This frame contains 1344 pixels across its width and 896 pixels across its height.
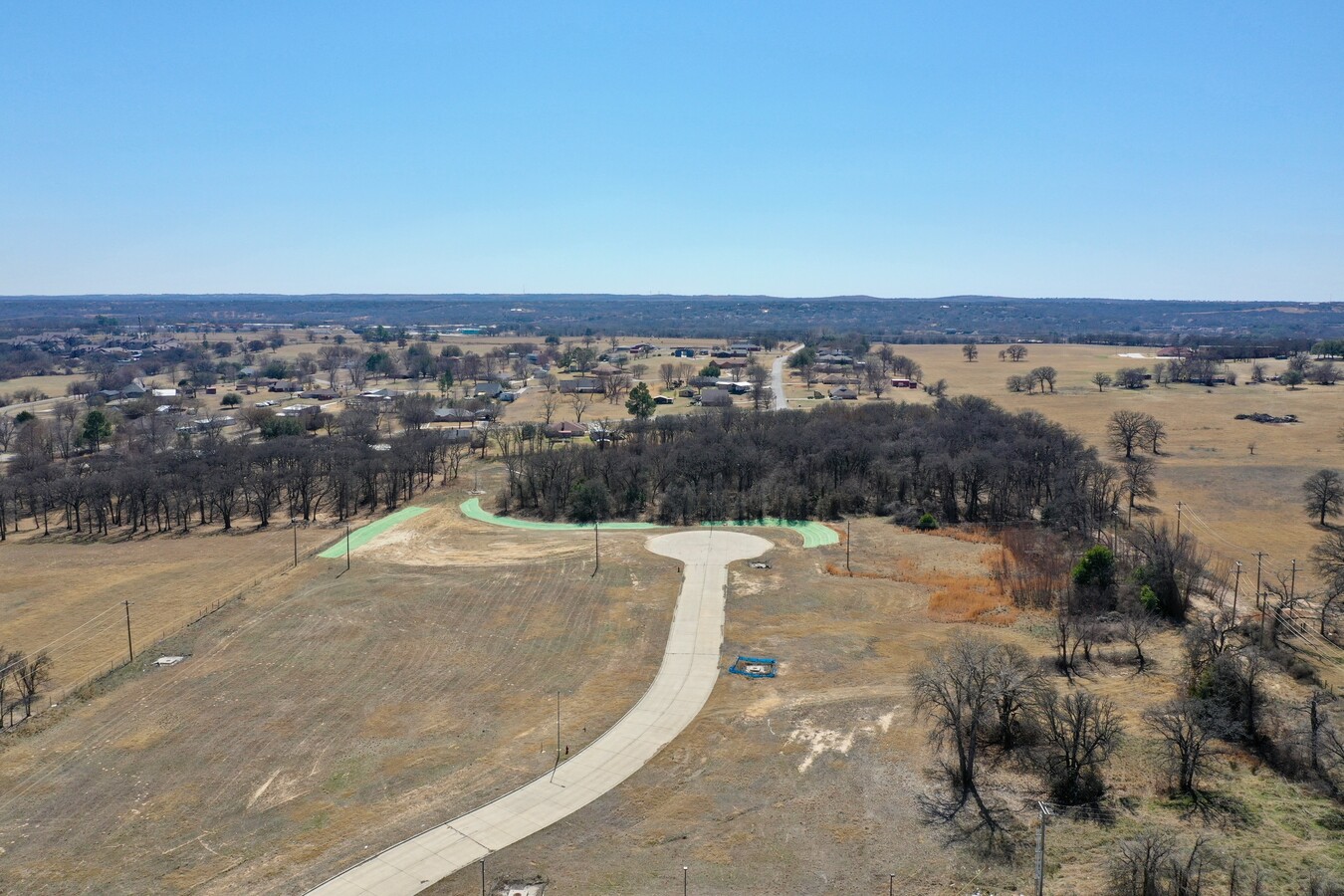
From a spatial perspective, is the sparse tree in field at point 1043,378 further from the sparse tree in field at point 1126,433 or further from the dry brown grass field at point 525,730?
the dry brown grass field at point 525,730

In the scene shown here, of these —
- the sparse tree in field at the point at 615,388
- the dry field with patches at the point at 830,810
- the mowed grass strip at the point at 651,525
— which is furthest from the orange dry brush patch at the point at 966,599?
the sparse tree in field at the point at 615,388

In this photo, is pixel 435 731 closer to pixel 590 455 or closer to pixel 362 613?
pixel 362 613

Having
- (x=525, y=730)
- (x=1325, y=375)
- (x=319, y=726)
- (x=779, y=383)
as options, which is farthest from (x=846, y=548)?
(x=1325, y=375)

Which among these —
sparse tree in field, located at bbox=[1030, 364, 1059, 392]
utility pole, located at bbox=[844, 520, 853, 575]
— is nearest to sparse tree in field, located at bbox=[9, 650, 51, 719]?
utility pole, located at bbox=[844, 520, 853, 575]

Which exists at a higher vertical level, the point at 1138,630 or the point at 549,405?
the point at 549,405

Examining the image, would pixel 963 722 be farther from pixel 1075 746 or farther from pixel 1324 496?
pixel 1324 496

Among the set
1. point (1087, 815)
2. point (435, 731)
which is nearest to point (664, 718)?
point (435, 731)
